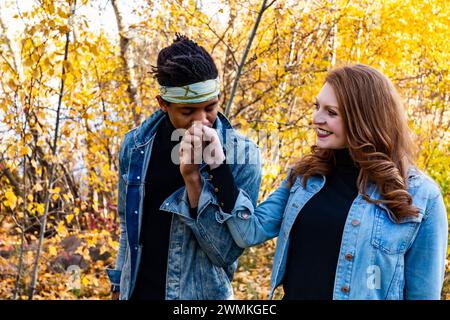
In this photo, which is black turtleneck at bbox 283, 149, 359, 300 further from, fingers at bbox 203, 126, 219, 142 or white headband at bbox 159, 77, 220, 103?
white headband at bbox 159, 77, 220, 103

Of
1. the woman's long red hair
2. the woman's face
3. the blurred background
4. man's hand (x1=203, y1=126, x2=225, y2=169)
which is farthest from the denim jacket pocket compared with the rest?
the blurred background

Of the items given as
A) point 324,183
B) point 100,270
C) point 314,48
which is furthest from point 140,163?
point 100,270

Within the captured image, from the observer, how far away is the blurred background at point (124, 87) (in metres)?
3.68

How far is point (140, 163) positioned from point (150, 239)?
325mm

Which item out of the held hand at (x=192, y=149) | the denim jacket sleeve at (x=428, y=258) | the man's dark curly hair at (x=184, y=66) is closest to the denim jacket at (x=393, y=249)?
the denim jacket sleeve at (x=428, y=258)

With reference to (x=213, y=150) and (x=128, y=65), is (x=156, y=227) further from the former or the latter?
(x=128, y=65)

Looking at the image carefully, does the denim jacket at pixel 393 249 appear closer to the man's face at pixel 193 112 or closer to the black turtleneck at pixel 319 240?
the black turtleneck at pixel 319 240

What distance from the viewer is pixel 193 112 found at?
74.4 inches

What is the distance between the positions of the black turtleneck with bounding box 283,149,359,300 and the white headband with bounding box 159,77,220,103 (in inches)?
22.0

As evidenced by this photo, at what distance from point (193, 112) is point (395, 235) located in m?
0.86

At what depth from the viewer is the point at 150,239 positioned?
1977 millimetres

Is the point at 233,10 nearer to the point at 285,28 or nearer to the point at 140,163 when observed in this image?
the point at 285,28

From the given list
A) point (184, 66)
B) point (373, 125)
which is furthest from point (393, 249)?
point (184, 66)

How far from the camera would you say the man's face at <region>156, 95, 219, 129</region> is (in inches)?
73.5
